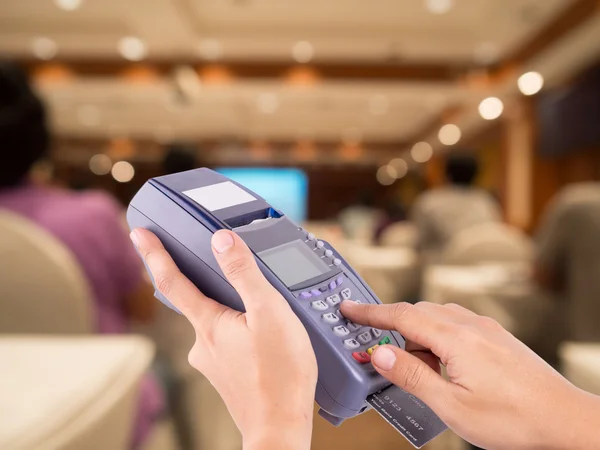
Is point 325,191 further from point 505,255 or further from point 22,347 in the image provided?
point 22,347

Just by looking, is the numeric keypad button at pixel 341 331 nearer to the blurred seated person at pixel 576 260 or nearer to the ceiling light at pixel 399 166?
the blurred seated person at pixel 576 260

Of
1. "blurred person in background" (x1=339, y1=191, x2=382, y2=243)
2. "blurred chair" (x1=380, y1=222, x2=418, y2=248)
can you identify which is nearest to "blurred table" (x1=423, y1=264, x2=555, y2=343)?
"blurred chair" (x1=380, y1=222, x2=418, y2=248)

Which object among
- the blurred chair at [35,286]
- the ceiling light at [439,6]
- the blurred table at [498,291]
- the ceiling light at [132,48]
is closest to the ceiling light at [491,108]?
the ceiling light at [439,6]

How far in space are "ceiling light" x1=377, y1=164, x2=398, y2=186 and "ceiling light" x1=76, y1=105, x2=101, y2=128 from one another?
6282 mm

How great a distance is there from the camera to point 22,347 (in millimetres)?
615

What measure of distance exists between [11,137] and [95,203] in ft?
0.67

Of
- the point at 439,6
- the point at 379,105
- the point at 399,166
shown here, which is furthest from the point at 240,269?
the point at 399,166

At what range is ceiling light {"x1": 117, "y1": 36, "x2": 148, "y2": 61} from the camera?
5656mm

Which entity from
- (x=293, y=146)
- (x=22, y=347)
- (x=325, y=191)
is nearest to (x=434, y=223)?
(x=22, y=347)

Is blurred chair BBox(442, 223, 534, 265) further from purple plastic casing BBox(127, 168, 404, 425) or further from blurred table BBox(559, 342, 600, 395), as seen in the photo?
purple plastic casing BBox(127, 168, 404, 425)

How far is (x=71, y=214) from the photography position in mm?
1101

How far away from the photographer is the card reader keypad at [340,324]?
33 cm

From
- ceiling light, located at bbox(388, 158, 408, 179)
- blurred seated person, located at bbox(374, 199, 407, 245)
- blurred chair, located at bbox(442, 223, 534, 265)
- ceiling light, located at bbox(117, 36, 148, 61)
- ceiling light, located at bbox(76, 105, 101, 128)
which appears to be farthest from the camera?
ceiling light, located at bbox(388, 158, 408, 179)

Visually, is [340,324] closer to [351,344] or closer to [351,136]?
[351,344]
